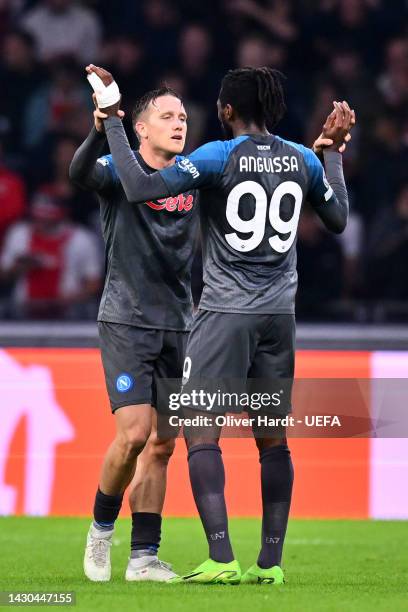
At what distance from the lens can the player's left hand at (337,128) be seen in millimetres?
5227

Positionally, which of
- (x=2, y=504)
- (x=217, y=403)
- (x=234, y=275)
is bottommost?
(x=2, y=504)

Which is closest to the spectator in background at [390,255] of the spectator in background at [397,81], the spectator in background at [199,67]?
the spectator in background at [397,81]

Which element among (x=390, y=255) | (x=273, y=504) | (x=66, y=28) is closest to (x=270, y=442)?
(x=273, y=504)

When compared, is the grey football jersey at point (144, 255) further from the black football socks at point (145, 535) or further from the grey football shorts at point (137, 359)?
the black football socks at point (145, 535)

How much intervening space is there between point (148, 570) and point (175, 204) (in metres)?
1.41

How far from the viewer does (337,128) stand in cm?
526

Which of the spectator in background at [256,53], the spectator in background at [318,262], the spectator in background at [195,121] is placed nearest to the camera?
the spectator in background at [318,262]

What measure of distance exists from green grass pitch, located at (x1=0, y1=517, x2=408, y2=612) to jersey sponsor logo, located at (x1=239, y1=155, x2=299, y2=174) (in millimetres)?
1465

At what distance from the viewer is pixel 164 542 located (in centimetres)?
671

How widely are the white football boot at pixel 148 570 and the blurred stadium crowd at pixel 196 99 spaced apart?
4158 mm

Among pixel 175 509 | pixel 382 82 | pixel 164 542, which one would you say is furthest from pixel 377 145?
pixel 164 542

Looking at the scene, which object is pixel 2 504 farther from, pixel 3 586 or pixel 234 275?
pixel 234 275

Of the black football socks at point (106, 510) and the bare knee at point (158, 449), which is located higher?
the bare knee at point (158, 449)

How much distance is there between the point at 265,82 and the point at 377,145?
570 centimetres
